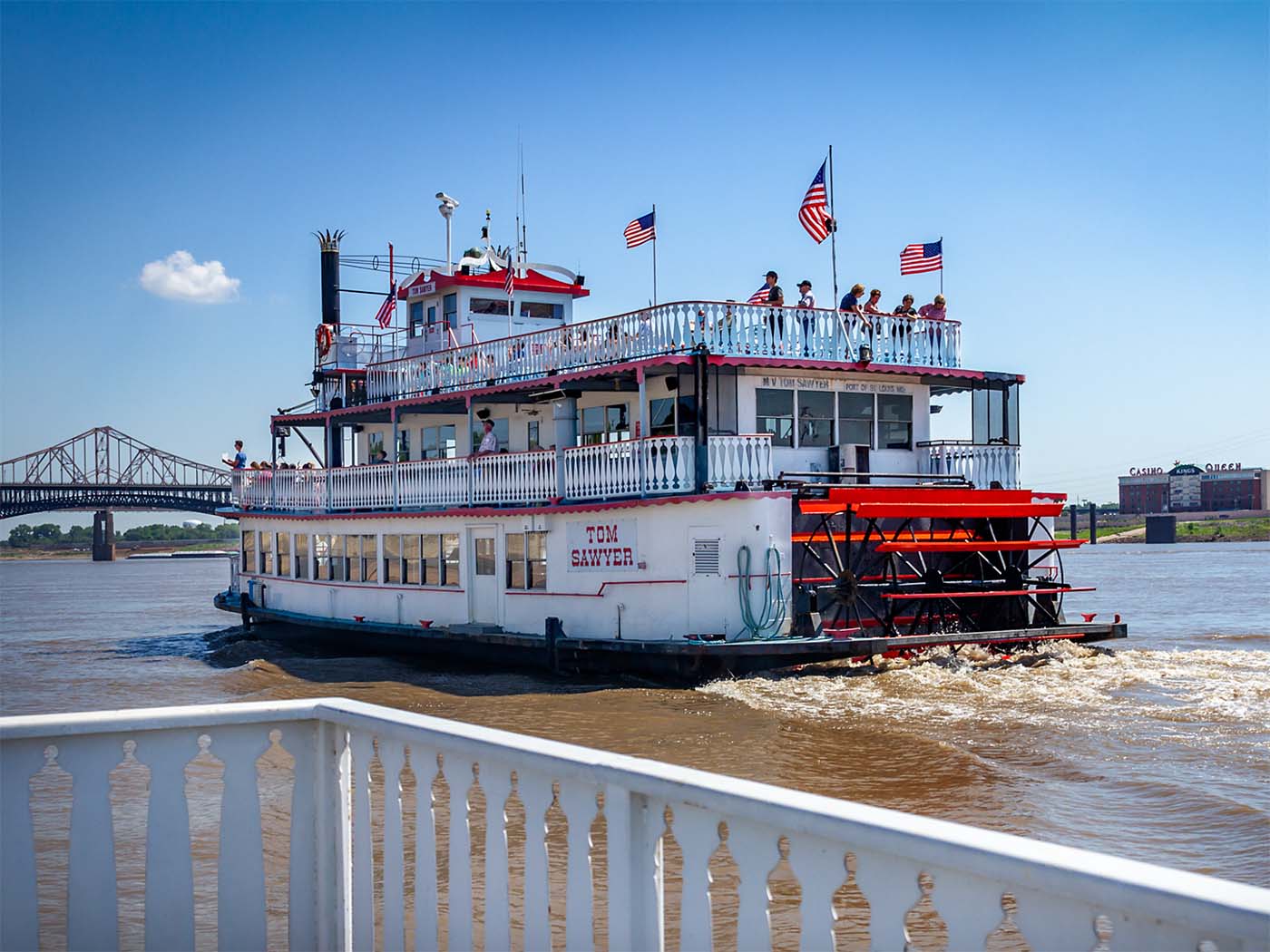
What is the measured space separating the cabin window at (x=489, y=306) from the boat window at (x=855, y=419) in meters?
7.54

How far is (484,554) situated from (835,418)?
517 centimetres

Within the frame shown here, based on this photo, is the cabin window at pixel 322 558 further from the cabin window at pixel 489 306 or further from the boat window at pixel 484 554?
the cabin window at pixel 489 306

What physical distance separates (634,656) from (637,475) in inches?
84.0

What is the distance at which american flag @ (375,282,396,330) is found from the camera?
24131 mm

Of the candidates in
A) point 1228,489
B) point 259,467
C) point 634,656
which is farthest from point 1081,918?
point 1228,489

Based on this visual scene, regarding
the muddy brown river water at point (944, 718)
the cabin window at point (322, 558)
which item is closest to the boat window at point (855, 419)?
the muddy brown river water at point (944, 718)

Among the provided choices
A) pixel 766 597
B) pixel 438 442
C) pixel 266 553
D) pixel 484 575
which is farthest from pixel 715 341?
pixel 266 553

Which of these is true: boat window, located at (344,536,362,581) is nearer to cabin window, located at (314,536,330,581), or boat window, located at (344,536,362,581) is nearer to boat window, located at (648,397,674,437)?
cabin window, located at (314,536,330,581)

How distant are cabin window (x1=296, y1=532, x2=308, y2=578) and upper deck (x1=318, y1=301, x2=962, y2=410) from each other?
4517mm

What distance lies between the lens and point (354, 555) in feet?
65.7

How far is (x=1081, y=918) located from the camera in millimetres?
2049

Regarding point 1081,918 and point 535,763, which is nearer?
point 1081,918

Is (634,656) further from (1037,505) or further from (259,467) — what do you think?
(259,467)

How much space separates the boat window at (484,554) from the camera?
17297 millimetres
